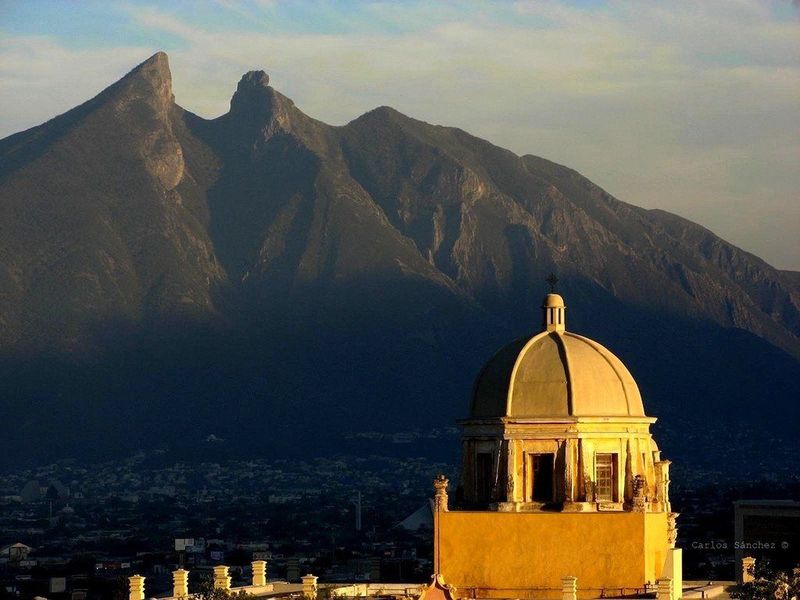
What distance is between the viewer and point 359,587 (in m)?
56.3

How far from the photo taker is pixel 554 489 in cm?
5141

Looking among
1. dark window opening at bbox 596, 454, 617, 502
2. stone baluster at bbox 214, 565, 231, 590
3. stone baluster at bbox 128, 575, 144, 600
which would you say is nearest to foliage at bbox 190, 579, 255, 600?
stone baluster at bbox 214, 565, 231, 590

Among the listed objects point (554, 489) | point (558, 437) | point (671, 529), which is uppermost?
point (558, 437)

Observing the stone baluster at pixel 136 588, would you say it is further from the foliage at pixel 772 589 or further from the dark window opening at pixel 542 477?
the foliage at pixel 772 589

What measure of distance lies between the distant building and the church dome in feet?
0.06

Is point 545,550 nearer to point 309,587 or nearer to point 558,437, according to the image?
point 558,437

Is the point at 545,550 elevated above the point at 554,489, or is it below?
below

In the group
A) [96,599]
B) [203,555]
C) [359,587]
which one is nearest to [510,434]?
[359,587]

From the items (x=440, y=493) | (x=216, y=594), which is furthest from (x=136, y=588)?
(x=440, y=493)

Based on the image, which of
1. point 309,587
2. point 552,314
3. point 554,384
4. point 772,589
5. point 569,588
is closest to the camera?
point 569,588

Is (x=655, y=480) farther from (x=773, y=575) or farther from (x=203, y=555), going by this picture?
(x=203, y=555)

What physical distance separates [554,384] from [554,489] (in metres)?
2.02

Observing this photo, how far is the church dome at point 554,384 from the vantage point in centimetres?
5147

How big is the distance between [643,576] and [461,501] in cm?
401
